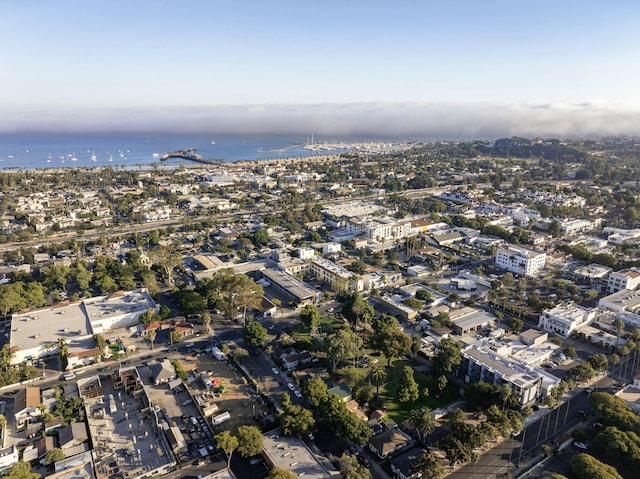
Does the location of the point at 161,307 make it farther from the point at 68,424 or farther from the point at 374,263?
the point at 374,263

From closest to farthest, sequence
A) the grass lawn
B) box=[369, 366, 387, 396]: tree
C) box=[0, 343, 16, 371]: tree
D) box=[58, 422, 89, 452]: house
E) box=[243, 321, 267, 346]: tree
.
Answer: box=[58, 422, 89, 452]: house < the grass lawn < box=[369, 366, 387, 396]: tree < box=[0, 343, 16, 371]: tree < box=[243, 321, 267, 346]: tree

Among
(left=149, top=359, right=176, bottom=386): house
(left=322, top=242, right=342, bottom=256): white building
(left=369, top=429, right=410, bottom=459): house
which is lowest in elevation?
(left=369, top=429, right=410, bottom=459): house

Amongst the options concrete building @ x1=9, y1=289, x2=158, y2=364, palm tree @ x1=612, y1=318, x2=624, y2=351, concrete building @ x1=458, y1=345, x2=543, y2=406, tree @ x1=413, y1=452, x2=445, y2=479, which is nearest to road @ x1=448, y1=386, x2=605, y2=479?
concrete building @ x1=458, y1=345, x2=543, y2=406

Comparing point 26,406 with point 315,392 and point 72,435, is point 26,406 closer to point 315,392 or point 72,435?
point 72,435

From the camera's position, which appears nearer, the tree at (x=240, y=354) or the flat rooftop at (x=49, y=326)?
the tree at (x=240, y=354)

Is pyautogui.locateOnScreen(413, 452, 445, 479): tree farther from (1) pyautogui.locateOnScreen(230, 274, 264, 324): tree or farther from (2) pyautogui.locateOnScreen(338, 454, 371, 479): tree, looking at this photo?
(1) pyautogui.locateOnScreen(230, 274, 264, 324): tree

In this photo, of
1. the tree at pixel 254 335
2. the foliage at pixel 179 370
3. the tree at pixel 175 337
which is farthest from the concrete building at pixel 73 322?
the tree at pixel 254 335

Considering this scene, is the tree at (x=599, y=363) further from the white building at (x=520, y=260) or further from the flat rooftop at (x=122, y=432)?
the flat rooftop at (x=122, y=432)
